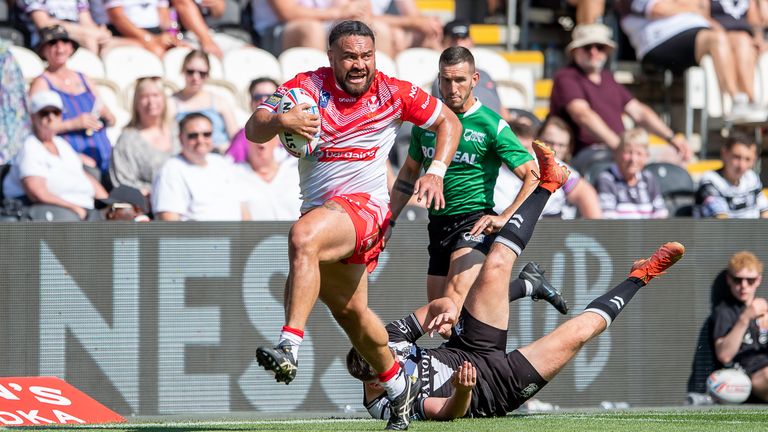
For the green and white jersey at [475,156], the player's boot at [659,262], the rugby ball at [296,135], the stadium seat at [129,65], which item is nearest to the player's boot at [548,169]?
the green and white jersey at [475,156]

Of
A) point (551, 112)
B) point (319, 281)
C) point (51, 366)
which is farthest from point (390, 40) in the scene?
point (319, 281)

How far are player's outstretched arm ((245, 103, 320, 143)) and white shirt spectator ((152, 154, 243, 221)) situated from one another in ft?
12.8

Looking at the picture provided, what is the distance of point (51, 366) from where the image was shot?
9.54 meters

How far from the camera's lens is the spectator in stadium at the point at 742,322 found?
10281 mm

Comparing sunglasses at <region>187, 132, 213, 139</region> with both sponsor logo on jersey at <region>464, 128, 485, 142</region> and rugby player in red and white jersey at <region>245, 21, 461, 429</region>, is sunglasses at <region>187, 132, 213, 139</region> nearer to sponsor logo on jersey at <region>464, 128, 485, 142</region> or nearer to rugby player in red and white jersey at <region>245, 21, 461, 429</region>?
sponsor logo on jersey at <region>464, 128, 485, 142</region>

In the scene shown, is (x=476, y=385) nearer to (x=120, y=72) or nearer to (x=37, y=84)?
(x=37, y=84)

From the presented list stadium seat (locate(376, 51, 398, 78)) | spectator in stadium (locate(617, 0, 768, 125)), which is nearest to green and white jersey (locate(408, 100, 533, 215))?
stadium seat (locate(376, 51, 398, 78))

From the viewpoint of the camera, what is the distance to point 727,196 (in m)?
11.5

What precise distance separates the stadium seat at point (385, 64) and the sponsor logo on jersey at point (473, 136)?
15.3 feet

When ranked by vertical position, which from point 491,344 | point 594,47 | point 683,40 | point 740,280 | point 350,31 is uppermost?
point 683,40

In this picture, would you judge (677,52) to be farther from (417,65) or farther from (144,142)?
(144,142)

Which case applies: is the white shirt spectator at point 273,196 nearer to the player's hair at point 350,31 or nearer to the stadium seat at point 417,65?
the stadium seat at point 417,65

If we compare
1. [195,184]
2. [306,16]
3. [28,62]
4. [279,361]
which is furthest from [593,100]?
[279,361]

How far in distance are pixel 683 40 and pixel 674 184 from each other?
2.71m
